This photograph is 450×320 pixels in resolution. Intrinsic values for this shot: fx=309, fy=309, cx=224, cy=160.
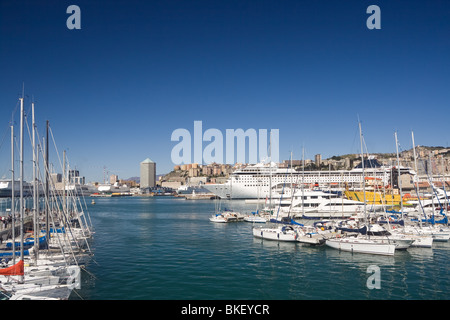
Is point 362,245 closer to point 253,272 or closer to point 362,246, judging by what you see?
point 362,246

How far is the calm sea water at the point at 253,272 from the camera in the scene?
42.8 feet

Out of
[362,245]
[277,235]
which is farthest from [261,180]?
[362,245]

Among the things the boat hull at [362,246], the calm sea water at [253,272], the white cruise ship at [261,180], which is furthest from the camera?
the white cruise ship at [261,180]

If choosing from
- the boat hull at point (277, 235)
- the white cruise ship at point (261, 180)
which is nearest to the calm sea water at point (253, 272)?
the boat hull at point (277, 235)

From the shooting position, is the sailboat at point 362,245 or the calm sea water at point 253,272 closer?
the calm sea water at point 253,272

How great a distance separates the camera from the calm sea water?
42.8 feet

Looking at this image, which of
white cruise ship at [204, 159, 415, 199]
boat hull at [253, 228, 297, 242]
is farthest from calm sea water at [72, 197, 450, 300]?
white cruise ship at [204, 159, 415, 199]

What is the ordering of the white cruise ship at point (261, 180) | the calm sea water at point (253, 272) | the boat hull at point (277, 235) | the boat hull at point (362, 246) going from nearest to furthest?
the calm sea water at point (253, 272)
the boat hull at point (362, 246)
the boat hull at point (277, 235)
the white cruise ship at point (261, 180)

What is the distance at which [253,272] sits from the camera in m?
16.3

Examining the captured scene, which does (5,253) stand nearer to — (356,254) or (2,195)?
(356,254)

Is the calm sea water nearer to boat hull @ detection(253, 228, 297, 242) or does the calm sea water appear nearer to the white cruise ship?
boat hull @ detection(253, 228, 297, 242)

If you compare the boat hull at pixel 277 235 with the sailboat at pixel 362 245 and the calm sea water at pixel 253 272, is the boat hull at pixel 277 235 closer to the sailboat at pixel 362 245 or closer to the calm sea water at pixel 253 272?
Result: the calm sea water at pixel 253 272

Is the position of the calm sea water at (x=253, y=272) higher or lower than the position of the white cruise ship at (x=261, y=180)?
lower
